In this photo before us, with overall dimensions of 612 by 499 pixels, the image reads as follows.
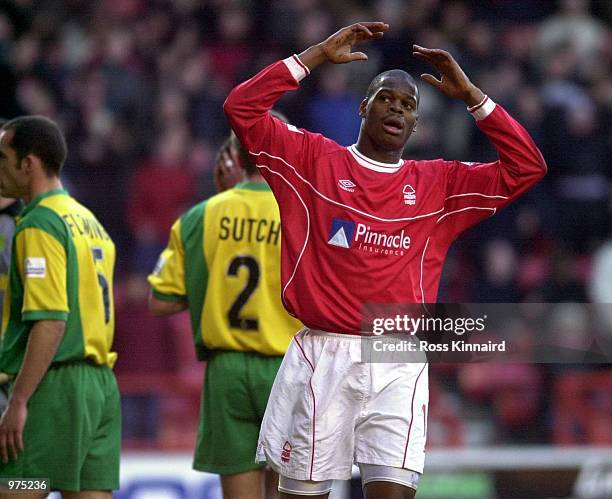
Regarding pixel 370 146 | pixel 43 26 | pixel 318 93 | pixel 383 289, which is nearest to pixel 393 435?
pixel 383 289

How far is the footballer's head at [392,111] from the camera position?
5.03 meters

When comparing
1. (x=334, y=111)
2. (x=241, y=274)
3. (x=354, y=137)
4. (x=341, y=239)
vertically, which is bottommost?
(x=241, y=274)

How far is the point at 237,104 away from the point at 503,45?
30.1 feet

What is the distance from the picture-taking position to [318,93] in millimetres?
12266

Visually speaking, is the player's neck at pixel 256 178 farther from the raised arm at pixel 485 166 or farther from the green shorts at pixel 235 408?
the raised arm at pixel 485 166

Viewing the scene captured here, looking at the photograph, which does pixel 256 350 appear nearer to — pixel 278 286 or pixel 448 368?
pixel 278 286

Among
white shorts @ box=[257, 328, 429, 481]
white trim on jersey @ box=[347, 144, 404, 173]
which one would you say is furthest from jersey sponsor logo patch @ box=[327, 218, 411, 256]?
white shorts @ box=[257, 328, 429, 481]

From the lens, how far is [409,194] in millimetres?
5090

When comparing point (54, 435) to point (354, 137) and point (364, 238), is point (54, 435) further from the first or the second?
point (354, 137)

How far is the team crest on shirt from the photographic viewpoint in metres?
5.08

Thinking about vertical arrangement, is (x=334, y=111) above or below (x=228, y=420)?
above

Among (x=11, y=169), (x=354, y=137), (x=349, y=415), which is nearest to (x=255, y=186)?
(x=11, y=169)

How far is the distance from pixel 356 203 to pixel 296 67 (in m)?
0.60

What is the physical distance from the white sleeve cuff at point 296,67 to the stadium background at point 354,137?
14.0 ft
